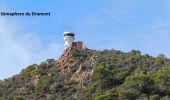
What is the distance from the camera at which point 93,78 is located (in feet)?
350

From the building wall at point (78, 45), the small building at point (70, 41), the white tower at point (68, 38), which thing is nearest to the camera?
the building wall at point (78, 45)

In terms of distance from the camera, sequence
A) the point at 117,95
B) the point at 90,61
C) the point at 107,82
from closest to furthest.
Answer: the point at 117,95 < the point at 107,82 < the point at 90,61

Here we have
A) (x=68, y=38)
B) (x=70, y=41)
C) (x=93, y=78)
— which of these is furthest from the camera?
(x=70, y=41)

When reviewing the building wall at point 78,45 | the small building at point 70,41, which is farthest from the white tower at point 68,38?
the building wall at point 78,45

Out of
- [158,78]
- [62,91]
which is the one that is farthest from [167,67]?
[62,91]

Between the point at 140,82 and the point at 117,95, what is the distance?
12.7 ft

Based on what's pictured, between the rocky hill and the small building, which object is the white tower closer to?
the small building

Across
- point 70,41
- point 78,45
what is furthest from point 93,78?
point 70,41

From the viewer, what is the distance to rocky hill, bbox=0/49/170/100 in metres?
101

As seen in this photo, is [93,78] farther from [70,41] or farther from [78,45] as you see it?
[70,41]

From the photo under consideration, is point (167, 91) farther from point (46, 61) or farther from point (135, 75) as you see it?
point (46, 61)

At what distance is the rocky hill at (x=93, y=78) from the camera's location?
101 meters

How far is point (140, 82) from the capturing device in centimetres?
10025

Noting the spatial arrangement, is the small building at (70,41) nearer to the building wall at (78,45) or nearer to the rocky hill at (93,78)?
the building wall at (78,45)
